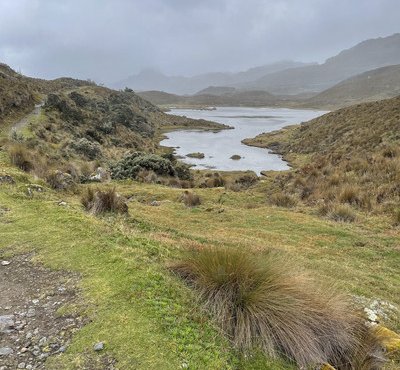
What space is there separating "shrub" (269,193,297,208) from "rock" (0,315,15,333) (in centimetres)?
1441

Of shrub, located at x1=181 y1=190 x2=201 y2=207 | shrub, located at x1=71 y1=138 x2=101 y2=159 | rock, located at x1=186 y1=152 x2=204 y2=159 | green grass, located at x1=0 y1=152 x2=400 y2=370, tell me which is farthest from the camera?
rock, located at x1=186 y1=152 x2=204 y2=159

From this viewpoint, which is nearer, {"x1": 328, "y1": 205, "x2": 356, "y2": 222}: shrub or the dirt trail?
{"x1": 328, "y1": 205, "x2": 356, "y2": 222}: shrub

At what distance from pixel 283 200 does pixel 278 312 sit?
13.9 metres

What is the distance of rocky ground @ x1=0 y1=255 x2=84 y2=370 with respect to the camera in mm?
3680

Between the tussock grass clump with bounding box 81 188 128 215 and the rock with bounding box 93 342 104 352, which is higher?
the rock with bounding box 93 342 104 352

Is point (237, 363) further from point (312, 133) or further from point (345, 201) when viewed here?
point (312, 133)

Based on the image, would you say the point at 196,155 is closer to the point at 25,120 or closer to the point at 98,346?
the point at 25,120

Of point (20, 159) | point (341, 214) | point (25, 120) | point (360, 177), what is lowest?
point (341, 214)

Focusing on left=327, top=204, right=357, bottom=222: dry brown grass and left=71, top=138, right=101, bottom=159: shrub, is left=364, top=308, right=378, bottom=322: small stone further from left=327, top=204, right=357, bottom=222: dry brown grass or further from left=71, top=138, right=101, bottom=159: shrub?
left=71, top=138, right=101, bottom=159: shrub

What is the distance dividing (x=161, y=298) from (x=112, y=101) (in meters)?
79.1

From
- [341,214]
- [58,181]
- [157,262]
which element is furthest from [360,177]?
[157,262]

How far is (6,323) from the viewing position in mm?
4141

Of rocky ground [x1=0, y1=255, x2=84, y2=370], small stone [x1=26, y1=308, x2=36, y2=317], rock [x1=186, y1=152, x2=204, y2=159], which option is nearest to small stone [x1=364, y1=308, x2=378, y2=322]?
rocky ground [x1=0, y1=255, x2=84, y2=370]

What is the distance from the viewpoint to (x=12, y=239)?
6461mm
